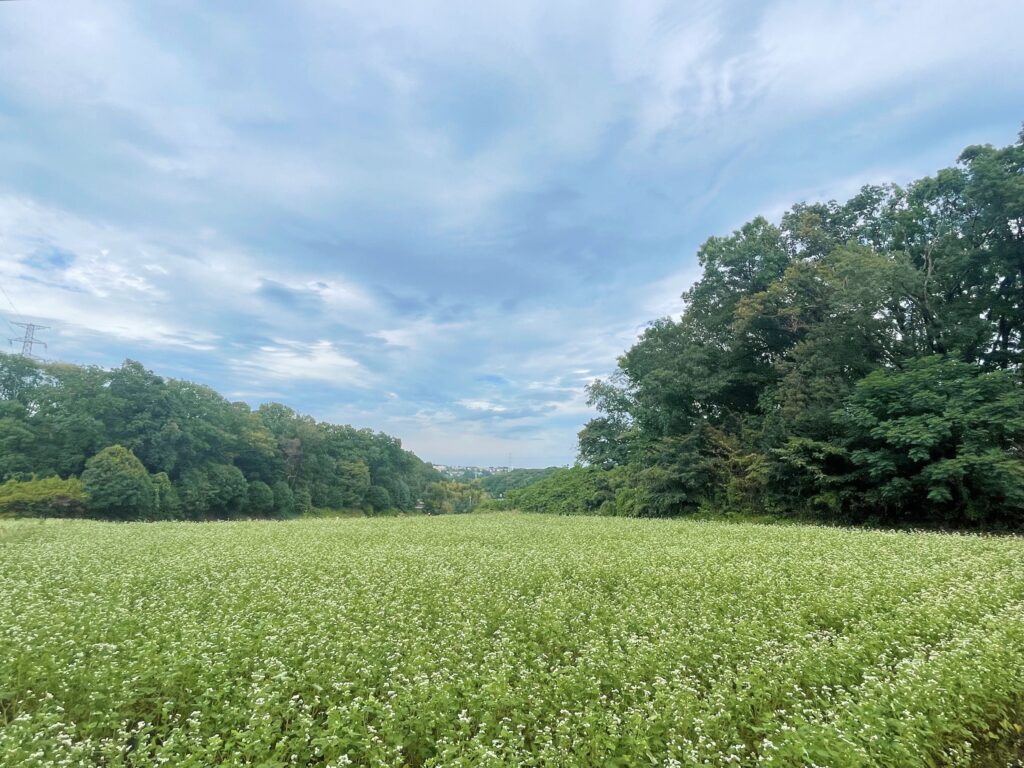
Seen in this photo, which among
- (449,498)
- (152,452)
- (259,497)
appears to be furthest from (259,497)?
(449,498)

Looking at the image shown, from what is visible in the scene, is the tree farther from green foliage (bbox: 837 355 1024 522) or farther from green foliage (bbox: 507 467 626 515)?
green foliage (bbox: 837 355 1024 522)

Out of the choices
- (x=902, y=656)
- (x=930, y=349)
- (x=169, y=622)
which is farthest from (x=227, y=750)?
(x=930, y=349)

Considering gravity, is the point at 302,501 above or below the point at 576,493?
below

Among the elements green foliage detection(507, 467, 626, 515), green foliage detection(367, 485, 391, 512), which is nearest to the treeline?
green foliage detection(367, 485, 391, 512)

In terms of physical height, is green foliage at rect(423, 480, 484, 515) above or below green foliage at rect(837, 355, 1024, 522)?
below

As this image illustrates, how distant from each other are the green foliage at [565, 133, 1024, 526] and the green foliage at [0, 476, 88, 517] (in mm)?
40773

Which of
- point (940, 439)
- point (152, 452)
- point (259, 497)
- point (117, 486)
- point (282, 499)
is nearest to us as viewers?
point (940, 439)

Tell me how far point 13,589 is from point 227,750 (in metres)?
6.88

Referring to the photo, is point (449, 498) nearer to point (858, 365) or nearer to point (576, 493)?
point (576, 493)

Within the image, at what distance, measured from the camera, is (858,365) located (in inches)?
914

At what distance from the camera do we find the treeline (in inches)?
1455

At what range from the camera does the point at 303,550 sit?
493 inches

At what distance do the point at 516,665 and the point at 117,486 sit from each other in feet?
147

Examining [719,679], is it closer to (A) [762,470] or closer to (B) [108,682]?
(B) [108,682]
